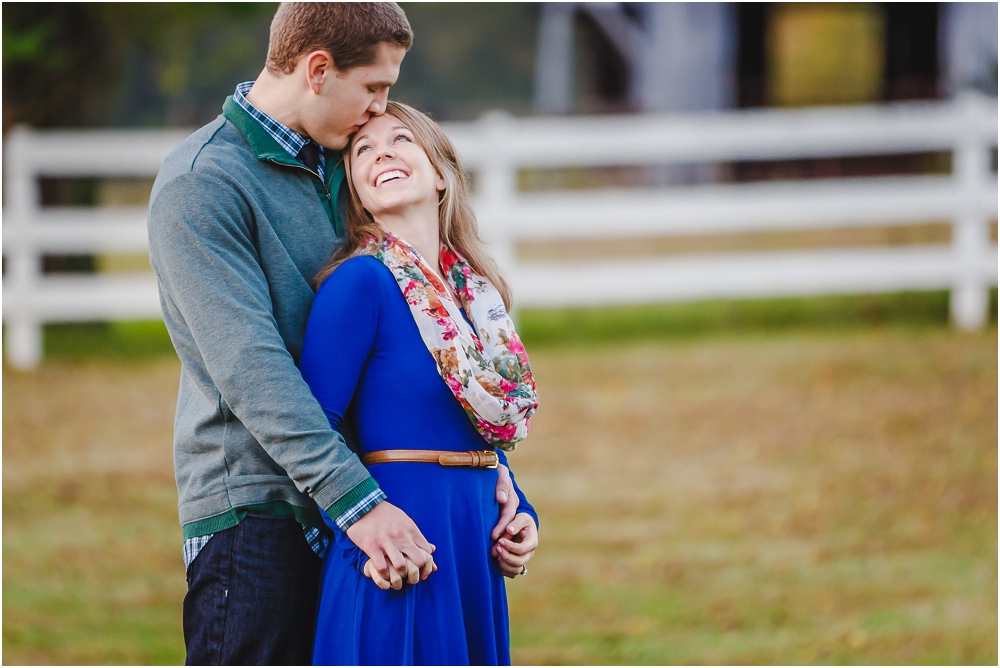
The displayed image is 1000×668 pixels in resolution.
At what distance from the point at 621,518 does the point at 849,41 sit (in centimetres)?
2369

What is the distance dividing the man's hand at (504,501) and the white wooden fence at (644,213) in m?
5.70

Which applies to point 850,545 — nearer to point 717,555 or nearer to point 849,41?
point 717,555

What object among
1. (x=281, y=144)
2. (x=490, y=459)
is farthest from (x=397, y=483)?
(x=281, y=144)

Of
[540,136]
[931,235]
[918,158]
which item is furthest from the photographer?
[918,158]

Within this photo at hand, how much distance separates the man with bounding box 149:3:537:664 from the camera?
1912 millimetres

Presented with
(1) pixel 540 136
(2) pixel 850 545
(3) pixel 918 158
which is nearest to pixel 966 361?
(2) pixel 850 545

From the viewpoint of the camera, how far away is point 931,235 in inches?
432

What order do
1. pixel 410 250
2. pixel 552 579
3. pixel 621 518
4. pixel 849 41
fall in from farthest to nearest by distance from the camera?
pixel 849 41 < pixel 621 518 < pixel 552 579 < pixel 410 250

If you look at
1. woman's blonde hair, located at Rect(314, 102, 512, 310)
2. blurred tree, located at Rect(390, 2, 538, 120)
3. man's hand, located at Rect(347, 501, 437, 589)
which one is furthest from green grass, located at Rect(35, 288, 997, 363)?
blurred tree, located at Rect(390, 2, 538, 120)

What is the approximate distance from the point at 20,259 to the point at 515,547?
660 centimetres

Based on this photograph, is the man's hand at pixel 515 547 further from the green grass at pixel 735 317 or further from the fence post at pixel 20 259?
the fence post at pixel 20 259

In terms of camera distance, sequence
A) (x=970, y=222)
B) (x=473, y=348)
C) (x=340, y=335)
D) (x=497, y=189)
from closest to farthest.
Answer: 1. (x=340, y=335)
2. (x=473, y=348)
3. (x=497, y=189)
4. (x=970, y=222)

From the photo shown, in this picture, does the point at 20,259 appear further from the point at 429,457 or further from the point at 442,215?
the point at 429,457

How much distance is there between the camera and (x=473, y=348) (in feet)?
6.94
